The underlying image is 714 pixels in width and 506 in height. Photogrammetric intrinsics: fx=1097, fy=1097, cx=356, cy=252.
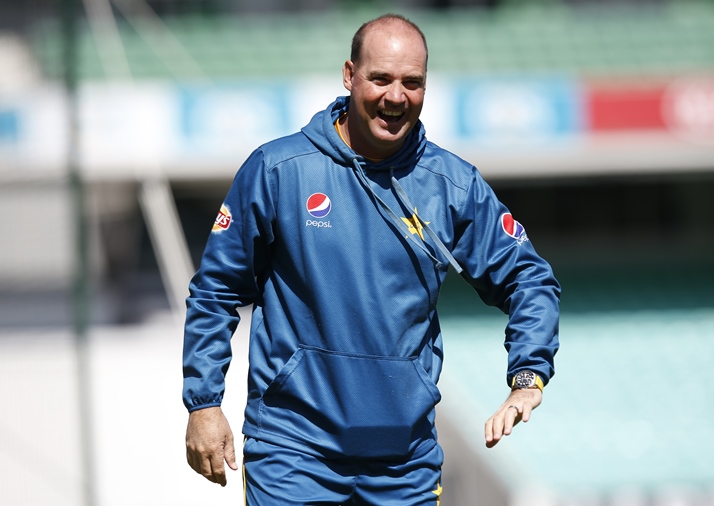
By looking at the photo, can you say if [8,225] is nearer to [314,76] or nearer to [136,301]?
[314,76]

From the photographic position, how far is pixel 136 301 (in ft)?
45.3

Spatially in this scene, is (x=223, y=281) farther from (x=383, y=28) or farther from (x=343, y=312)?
(x=383, y=28)

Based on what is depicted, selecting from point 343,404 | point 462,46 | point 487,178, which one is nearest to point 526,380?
point 343,404

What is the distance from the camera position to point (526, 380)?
2473 millimetres

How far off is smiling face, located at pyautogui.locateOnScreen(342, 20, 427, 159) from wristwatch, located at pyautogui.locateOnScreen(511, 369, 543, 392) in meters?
0.60

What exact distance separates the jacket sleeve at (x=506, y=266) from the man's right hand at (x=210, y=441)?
2.17 feet

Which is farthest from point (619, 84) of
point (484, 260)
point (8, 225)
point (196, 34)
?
point (484, 260)

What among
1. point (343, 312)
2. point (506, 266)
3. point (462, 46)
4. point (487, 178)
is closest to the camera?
point (343, 312)

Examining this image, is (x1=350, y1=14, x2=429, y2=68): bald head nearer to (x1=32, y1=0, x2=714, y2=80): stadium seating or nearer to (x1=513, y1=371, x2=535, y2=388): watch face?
(x1=513, y1=371, x2=535, y2=388): watch face

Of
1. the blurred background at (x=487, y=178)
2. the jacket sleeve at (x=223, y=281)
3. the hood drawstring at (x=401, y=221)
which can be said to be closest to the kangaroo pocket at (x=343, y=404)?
the jacket sleeve at (x=223, y=281)

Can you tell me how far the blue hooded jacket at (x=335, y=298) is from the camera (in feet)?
8.06

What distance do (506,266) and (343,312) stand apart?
0.42 meters

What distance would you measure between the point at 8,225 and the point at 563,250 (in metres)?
9.56

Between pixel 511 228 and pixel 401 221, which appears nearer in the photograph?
pixel 401 221
